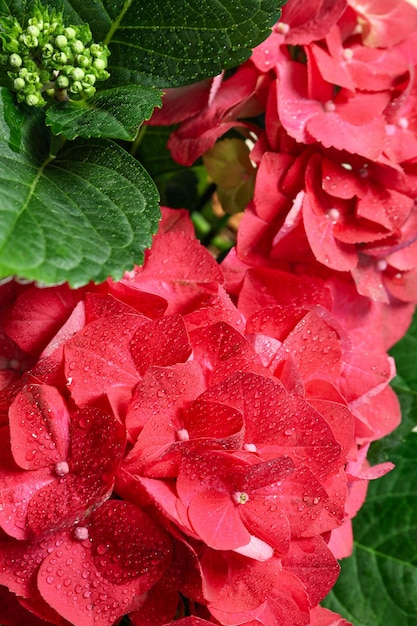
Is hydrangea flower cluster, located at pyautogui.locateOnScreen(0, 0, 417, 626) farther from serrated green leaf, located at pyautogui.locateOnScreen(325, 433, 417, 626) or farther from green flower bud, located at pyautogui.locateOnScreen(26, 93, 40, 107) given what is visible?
serrated green leaf, located at pyautogui.locateOnScreen(325, 433, 417, 626)

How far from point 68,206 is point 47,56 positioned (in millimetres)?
98

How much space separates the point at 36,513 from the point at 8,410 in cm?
6

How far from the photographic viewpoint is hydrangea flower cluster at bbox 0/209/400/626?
393 millimetres

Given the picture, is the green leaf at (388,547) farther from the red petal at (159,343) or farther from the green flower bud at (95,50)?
the green flower bud at (95,50)

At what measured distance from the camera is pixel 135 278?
0.49 metres

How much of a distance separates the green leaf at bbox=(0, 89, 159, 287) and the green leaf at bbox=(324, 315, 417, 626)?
0.37 m

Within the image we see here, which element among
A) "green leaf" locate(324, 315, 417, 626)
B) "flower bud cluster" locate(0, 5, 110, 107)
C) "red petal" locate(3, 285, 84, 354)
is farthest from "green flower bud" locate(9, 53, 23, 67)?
"green leaf" locate(324, 315, 417, 626)

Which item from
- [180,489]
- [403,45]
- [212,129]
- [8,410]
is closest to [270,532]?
[180,489]

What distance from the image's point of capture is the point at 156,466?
1.29ft

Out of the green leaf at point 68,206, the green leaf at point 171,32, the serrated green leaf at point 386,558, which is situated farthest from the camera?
the serrated green leaf at point 386,558

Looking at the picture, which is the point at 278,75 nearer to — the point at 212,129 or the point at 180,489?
the point at 212,129

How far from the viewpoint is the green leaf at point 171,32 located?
47 cm

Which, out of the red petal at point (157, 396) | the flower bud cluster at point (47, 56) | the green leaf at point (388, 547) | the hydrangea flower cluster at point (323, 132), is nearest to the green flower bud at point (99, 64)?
the flower bud cluster at point (47, 56)

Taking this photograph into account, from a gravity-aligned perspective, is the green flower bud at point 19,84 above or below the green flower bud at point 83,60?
below
